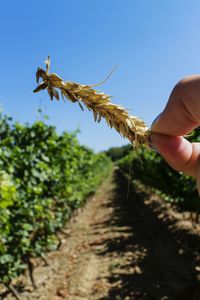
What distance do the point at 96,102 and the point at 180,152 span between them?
0.29 metres

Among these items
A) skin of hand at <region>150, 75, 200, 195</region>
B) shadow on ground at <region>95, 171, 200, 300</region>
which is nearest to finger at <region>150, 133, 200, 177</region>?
skin of hand at <region>150, 75, 200, 195</region>

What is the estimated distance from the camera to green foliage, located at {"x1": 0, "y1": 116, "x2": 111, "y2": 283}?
19.9 ft

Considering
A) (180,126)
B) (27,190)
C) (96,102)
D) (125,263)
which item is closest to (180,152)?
(180,126)

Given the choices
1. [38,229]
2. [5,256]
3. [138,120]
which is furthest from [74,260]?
[138,120]

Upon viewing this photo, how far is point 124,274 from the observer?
801cm

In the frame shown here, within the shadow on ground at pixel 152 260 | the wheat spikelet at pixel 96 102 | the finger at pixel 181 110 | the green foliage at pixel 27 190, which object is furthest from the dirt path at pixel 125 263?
the finger at pixel 181 110

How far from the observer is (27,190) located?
23.7 ft

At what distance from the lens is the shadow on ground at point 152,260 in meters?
6.85

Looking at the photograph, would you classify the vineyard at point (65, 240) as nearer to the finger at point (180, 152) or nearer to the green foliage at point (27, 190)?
the green foliage at point (27, 190)

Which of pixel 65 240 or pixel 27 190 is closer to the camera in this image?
pixel 27 190

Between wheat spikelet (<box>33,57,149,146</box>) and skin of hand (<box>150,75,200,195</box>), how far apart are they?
104 millimetres

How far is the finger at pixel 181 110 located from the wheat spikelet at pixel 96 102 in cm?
14

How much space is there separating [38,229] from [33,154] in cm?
169

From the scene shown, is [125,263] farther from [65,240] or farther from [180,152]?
[180,152]
